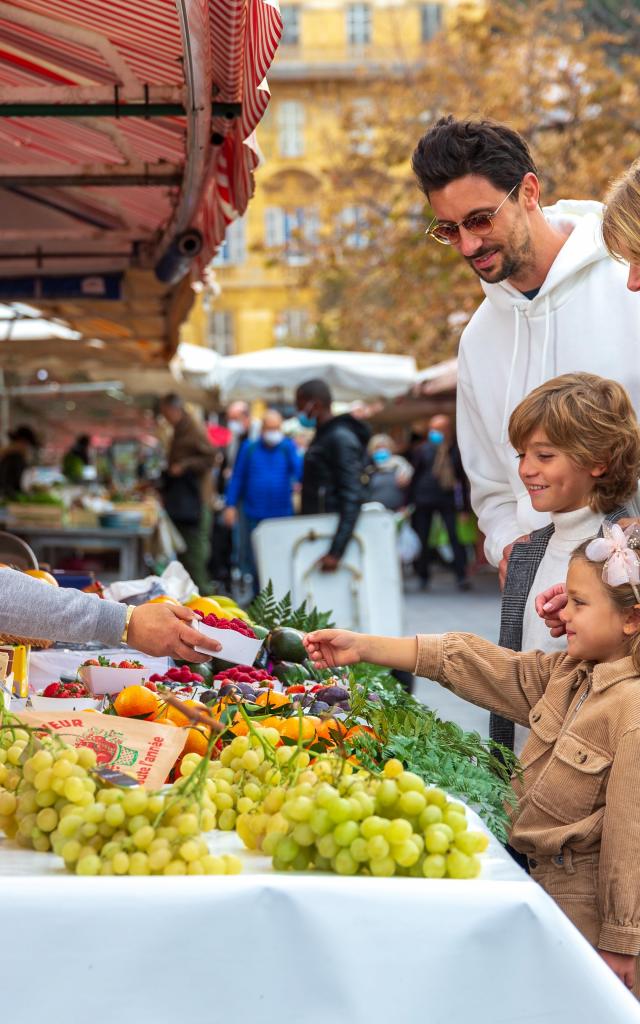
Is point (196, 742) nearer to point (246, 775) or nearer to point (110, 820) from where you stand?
point (246, 775)

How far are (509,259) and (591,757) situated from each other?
4.71 ft

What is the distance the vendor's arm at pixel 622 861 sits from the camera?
2.19m

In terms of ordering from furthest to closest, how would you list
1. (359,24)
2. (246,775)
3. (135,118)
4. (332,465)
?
(359,24)
(332,465)
(135,118)
(246,775)

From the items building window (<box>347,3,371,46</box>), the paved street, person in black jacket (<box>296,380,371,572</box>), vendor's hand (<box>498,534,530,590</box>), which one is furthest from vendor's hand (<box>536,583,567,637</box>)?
building window (<box>347,3,371,46</box>)

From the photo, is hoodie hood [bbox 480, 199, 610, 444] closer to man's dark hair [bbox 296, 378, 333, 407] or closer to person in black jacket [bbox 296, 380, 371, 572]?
person in black jacket [bbox 296, 380, 371, 572]

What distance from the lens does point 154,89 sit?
3.76 metres

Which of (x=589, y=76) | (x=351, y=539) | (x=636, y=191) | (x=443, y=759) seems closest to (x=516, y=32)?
(x=589, y=76)

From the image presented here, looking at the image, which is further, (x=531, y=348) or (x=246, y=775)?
(x=531, y=348)

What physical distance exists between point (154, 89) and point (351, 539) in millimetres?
4758

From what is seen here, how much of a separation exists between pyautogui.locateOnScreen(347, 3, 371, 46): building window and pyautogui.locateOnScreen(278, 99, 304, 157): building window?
4271 millimetres

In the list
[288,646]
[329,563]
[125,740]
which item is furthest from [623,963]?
[329,563]

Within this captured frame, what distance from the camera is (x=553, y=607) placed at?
271 centimetres

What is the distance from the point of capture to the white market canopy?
13.9 meters

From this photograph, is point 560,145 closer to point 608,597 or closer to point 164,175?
point 164,175
